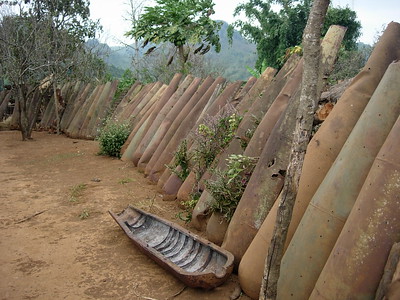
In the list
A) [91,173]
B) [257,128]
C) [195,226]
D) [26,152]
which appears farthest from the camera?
[26,152]

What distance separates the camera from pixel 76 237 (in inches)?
177

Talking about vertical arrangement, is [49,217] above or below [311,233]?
below

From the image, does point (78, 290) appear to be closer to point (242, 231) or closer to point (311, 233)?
point (242, 231)

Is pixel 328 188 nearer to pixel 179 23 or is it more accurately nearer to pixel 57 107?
pixel 179 23

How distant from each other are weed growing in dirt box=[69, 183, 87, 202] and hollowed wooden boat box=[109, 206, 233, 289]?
4.38 ft

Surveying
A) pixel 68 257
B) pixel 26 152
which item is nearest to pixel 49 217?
pixel 68 257

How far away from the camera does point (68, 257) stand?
3.98 m

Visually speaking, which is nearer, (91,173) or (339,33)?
(339,33)

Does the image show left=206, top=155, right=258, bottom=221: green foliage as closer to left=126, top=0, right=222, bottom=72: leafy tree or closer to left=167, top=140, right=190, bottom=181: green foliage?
left=167, top=140, right=190, bottom=181: green foliage

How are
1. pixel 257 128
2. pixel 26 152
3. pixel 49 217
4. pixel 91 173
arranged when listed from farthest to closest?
pixel 26 152 → pixel 91 173 → pixel 49 217 → pixel 257 128

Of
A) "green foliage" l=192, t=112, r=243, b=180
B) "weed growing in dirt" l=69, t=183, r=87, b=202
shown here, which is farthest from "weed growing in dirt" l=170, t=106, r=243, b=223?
"weed growing in dirt" l=69, t=183, r=87, b=202

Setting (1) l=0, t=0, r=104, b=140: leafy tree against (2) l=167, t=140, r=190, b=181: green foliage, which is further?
(1) l=0, t=0, r=104, b=140: leafy tree

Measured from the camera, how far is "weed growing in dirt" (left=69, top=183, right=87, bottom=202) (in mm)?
5839

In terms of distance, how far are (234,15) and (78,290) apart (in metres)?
20.9
